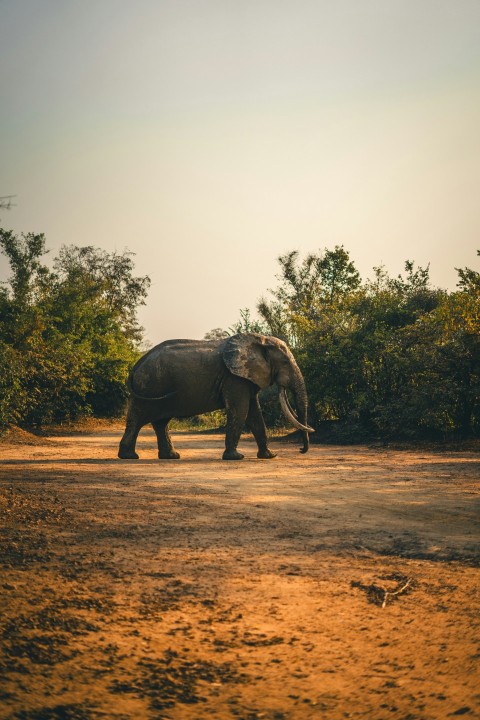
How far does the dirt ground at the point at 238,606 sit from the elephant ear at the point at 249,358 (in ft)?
16.8

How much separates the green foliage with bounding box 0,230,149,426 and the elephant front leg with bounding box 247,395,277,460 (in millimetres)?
7593

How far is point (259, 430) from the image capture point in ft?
45.3

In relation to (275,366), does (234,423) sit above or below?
below

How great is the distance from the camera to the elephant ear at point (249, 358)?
13375 mm

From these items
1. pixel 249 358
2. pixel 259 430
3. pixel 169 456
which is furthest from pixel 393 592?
pixel 169 456

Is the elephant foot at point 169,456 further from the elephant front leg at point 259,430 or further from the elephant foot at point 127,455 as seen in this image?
the elephant front leg at point 259,430

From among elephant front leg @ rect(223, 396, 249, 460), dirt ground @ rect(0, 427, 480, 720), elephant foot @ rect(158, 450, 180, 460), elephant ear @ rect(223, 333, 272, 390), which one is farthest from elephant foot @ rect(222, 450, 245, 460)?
dirt ground @ rect(0, 427, 480, 720)

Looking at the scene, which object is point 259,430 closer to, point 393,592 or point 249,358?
point 249,358

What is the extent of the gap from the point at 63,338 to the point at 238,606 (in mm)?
23570

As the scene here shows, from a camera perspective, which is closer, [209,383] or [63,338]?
[209,383]

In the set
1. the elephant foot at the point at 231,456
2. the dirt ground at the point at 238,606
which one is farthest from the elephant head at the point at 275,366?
the dirt ground at the point at 238,606

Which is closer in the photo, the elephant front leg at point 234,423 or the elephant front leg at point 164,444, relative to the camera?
the elephant front leg at point 234,423

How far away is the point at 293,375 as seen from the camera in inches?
552

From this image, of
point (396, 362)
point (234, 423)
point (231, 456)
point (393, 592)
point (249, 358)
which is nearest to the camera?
point (393, 592)
